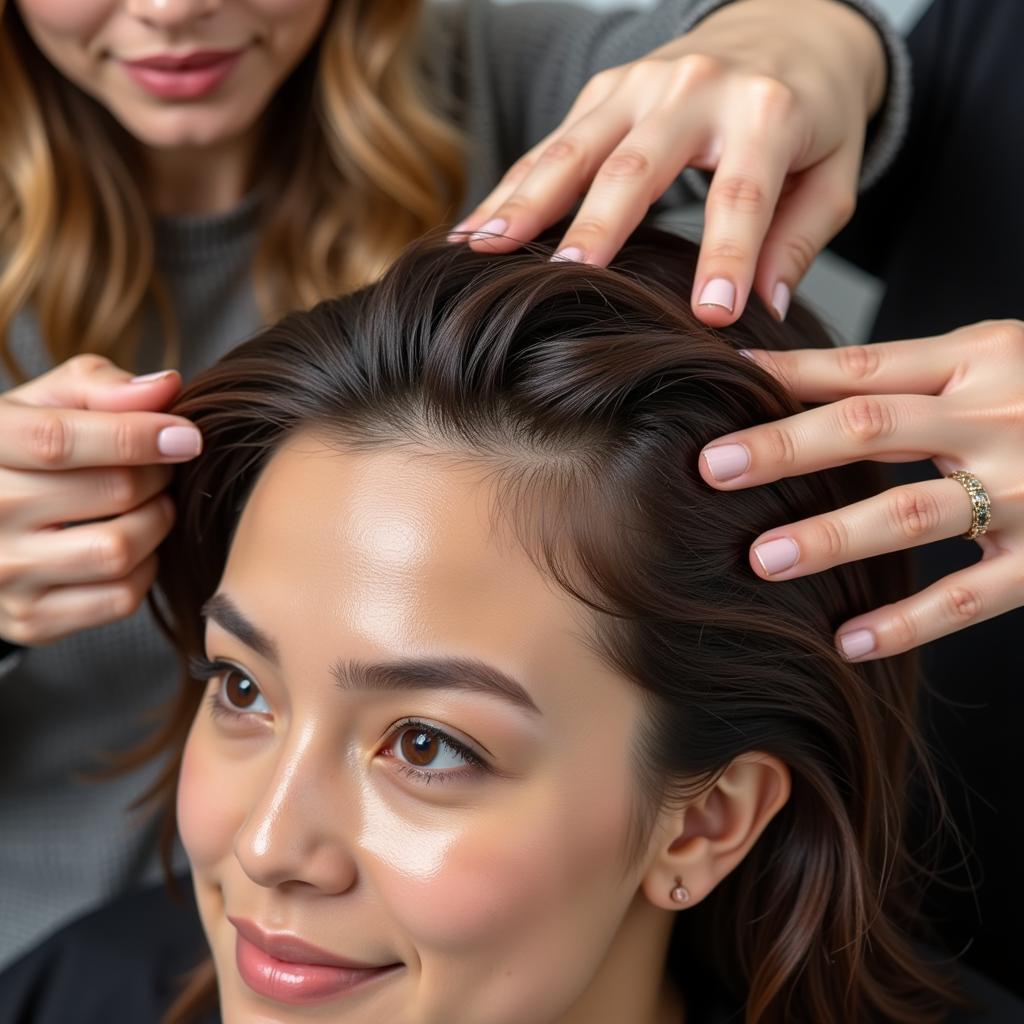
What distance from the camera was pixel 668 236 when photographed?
1.13 m

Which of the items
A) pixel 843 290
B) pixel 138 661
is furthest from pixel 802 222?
pixel 843 290

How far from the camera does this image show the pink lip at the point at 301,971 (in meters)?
0.98

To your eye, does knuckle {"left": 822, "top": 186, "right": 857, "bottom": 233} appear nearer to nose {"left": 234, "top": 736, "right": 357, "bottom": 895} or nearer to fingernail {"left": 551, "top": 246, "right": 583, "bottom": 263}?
fingernail {"left": 551, "top": 246, "right": 583, "bottom": 263}

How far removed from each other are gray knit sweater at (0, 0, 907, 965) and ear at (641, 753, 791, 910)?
763 mm

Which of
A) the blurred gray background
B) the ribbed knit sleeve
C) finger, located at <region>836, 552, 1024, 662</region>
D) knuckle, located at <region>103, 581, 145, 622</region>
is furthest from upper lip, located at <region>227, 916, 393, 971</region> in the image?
the blurred gray background

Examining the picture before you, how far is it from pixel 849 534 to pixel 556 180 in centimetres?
36

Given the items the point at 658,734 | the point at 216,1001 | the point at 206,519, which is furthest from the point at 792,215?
the point at 216,1001

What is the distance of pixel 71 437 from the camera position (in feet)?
3.48

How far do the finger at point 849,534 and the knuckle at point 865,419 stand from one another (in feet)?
0.14

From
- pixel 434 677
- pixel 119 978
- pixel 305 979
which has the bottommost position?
pixel 119 978

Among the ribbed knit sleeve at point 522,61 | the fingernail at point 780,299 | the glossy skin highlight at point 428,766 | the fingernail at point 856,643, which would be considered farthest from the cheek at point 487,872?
the ribbed knit sleeve at point 522,61

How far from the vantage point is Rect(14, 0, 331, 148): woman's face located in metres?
1.28

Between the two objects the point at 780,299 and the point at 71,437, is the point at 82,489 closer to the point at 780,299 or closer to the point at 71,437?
the point at 71,437

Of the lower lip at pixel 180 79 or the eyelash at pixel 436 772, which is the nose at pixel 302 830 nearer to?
the eyelash at pixel 436 772
